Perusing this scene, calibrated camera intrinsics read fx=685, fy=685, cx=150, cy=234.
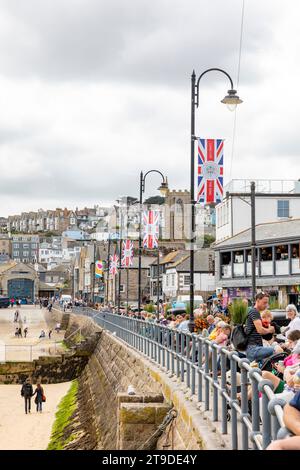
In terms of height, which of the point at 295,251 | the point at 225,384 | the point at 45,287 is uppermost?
the point at 295,251

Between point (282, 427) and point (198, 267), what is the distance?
55.3 meters

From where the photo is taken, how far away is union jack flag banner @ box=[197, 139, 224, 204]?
1686 centimetres

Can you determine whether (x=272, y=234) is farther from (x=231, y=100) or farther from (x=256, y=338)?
(x=256, y=338)

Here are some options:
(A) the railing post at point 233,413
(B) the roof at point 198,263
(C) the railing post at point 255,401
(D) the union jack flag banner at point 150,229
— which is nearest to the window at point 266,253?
(D) the union jack flag banner at point 150,229

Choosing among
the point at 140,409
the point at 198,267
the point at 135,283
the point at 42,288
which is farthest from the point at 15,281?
the point at 140,409

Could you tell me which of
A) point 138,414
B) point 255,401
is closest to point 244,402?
point 255,401

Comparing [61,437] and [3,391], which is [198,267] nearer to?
[3,391]

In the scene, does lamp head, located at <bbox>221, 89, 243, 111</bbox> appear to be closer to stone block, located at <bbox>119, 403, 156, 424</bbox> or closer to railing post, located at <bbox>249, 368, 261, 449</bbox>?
stone block, located at <bbox>119, 403, 156, 424</bbox>

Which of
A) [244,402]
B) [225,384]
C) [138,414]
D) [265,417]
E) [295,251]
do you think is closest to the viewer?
[265,417]

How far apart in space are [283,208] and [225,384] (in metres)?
42.5

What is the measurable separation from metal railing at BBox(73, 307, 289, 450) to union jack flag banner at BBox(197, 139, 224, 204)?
11.4 ft

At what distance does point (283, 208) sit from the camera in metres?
49.3

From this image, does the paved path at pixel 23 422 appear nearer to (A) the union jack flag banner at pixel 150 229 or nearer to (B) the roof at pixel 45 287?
(A) the union jack flag banner at pixel 150 229

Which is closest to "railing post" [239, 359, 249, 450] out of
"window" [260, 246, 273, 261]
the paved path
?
the paved path
